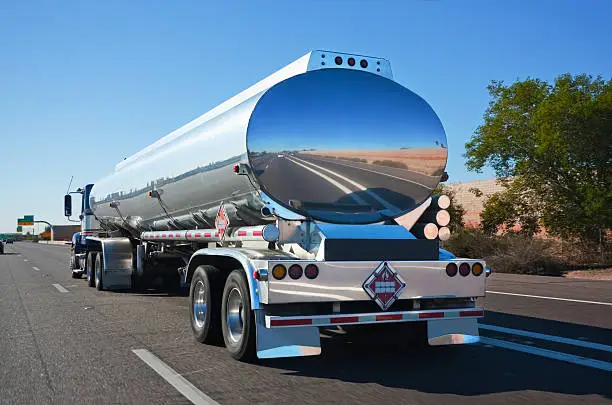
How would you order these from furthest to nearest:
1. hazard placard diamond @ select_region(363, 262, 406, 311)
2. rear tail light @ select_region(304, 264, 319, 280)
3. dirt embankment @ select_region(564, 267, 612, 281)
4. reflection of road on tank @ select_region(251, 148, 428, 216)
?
dirt embankment @ select_region(564, 267, 612, 281) → reflection of road on tank @ select_region(251, 148, 428, 216) → hazard placard diamond @ select_region(363, 262, 406, 311) → rear tail light @ select_region(304, 264, 319, 280)

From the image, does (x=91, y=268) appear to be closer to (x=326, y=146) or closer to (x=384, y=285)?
(x=326, y=146)

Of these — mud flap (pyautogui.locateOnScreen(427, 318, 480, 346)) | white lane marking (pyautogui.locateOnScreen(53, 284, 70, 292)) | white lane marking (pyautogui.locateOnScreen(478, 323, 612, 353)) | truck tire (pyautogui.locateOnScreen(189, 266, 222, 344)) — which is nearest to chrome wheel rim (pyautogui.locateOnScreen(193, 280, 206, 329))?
truck tire (pyautogui.locateOnScreen(189, 266, 222, 344))

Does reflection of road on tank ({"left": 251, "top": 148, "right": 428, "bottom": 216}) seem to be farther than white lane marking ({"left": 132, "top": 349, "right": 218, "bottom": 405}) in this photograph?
Yes

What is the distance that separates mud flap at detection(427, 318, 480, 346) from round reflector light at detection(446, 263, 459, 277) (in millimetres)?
491

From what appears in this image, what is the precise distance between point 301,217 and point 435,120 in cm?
205

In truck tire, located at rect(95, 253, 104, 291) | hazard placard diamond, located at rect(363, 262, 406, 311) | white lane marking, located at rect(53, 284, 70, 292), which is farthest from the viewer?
white lane marking, located at rect(53, 284, 70, 292)

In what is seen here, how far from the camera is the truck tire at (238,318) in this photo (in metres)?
6.80

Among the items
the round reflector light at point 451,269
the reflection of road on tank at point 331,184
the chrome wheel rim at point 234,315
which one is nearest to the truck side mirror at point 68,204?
the chrome wheel rim at point 234,315

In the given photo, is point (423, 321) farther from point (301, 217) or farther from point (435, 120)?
point (435, 120)

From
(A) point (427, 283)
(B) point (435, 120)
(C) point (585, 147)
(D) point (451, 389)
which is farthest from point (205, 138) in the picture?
(C) point (585, 147)

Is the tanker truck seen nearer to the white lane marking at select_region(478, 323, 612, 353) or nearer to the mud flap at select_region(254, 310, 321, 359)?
the mud flap at select_region(254, 310, 321, 359)

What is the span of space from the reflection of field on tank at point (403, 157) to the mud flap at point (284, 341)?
6.30 ft

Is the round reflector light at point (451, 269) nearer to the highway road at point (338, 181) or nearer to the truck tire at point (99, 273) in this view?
the highway road at point (338, 181)

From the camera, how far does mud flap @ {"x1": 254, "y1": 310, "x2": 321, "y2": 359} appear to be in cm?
637
